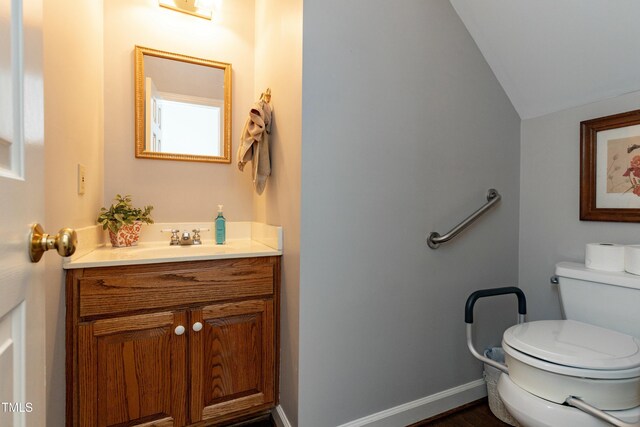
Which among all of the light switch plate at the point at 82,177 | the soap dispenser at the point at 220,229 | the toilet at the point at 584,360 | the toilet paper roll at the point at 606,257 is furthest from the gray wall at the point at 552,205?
the light switch plate at the point at 82,177

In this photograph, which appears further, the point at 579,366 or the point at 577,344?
the point at 577,344

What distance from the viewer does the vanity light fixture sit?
1638 mm

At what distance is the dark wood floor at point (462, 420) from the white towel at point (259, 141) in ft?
3.77

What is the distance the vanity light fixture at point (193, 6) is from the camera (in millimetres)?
1638

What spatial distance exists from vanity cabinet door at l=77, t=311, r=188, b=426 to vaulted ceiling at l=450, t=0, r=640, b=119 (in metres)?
1.97

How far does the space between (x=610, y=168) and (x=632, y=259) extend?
0.44m

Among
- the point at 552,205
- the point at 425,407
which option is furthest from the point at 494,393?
the point at 552,205

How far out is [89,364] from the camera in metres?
1.11

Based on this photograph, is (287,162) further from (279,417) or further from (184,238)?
(279,417)

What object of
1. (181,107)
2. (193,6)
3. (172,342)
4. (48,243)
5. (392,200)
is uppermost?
(193,6)

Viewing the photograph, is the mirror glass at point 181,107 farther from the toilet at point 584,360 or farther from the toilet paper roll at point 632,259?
the toilet paper roll at point 632,259

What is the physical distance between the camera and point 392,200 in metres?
1.35

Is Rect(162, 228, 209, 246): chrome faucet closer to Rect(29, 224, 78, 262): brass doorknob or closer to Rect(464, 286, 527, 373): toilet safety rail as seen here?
Rect(29, 224, 78, 262): brass doorknob

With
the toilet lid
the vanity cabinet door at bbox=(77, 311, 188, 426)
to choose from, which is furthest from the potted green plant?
the toilet lid
